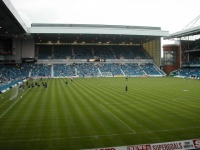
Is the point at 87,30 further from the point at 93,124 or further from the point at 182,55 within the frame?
the point at 93,124

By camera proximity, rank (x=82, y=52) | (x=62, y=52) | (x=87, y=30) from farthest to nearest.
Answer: (x=82, y=52), (x=62, y=52), (x=87, y=30)

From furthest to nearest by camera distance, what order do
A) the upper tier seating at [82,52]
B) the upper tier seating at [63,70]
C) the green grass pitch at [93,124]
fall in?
the upper tier seating at [82,52] → the upper tier seating at [63,70] → the green grass pitch at [93,124]

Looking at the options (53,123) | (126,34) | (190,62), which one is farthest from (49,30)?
(53,123)

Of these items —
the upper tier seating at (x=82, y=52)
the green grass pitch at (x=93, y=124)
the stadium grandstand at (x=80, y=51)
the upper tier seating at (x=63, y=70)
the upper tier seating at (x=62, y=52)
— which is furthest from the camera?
the upper tier seating at (x=82, y=52)

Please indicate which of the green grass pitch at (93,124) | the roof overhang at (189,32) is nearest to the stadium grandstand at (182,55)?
the roof overhang at (189,32)

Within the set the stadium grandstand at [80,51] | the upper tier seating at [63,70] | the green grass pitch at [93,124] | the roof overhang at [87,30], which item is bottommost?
the green grass pitch at [93,124]

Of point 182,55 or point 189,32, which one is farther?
point 182,55

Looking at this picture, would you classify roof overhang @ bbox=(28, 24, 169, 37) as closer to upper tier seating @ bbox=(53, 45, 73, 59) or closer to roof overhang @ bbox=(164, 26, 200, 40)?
roof overhang @ bbox=(164, 26, 200, 40)

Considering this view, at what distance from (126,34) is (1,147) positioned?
2794 inches

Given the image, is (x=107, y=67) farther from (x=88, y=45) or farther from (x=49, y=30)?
(x=49, y=30)

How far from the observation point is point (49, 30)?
7450cm

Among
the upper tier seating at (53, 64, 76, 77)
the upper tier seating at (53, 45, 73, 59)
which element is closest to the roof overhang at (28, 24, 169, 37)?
the upper tier seating at (53, 64, 76, 77)

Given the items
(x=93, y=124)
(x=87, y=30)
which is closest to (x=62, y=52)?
(x=87, y=30)

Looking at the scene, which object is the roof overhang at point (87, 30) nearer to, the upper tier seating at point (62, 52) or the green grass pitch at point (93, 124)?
the upper tier seating at point (62, 52)
